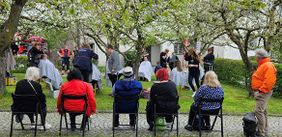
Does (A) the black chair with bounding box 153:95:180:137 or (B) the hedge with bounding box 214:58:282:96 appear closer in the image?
(A) the black chair with bounding box 153:95:180:137

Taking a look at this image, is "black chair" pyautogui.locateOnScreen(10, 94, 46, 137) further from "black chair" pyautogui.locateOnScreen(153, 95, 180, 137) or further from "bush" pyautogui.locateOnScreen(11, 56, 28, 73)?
"bush" pyautogui.locateOnScreen(11, 56, 28, 73)

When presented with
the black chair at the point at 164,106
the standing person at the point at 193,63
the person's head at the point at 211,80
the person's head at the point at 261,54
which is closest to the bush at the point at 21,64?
the standing person at the point at 193,63

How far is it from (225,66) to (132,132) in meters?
15.9

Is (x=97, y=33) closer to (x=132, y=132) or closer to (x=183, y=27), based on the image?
(x=183, y=27)

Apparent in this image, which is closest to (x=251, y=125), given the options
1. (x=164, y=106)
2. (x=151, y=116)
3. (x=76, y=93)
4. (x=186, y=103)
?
(x=164, y=106)

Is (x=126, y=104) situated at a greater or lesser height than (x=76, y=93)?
lesser

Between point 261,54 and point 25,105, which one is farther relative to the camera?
point 261,54

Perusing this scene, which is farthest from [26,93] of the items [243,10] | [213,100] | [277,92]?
[277,92]

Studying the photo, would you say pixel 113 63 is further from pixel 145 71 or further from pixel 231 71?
pixel 231 71

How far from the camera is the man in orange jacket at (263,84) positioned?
9117mm

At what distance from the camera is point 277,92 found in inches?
753

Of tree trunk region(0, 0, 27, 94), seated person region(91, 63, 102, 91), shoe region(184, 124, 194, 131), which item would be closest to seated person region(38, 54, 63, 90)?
seated person region(91, 63, 102, 91)

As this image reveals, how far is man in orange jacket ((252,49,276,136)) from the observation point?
29.9 ft

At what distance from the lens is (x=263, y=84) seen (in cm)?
913
